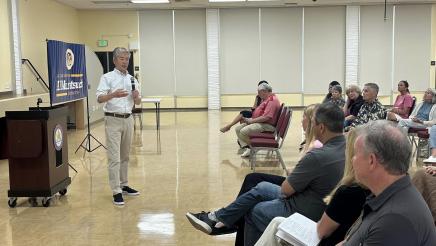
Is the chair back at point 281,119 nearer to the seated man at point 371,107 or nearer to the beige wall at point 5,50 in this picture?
the seated man at point 371,107

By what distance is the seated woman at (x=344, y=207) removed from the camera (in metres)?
2.09

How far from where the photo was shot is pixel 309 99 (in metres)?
15.6

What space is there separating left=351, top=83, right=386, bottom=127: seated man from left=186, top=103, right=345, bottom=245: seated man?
129 inches

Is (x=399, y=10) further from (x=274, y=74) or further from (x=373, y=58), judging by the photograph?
(x=274, y=74)

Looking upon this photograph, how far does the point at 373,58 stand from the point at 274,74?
322 centimetres

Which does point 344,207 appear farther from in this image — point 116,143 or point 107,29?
point 107,29

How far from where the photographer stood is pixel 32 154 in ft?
15.0

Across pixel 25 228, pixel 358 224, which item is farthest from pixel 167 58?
pixel 358 224

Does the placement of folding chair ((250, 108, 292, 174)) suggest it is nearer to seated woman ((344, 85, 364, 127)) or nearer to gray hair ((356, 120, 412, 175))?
seated woman ((344, 85, 364, 127))

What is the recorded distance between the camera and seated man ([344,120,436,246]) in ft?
4.85

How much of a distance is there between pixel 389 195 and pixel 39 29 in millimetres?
12042

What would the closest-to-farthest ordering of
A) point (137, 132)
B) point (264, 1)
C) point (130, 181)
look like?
point (130, 181) < point (137, 132) < point (264, 1)

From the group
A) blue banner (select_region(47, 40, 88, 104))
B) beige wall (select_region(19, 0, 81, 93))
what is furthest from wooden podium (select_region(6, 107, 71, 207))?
beige wall (select_region(19, 0, 81, 93))

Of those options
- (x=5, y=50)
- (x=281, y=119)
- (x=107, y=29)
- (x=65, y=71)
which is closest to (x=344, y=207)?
(x=281, y=119)
